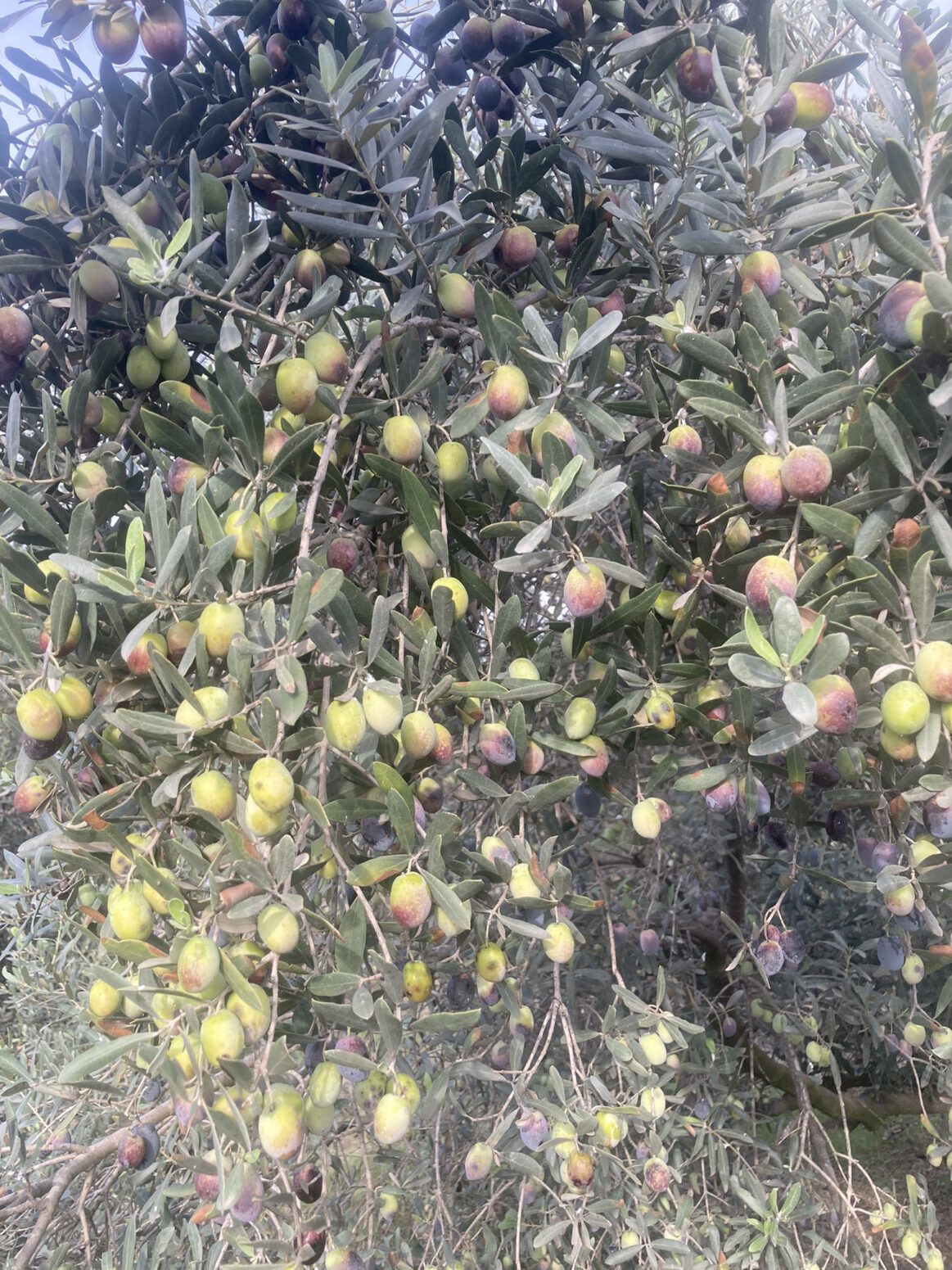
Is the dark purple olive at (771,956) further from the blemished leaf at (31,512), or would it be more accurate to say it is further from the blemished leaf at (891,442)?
the blemished leaf at (31,512)

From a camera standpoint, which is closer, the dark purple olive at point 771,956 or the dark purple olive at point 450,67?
the dark purple olive at point 450,67

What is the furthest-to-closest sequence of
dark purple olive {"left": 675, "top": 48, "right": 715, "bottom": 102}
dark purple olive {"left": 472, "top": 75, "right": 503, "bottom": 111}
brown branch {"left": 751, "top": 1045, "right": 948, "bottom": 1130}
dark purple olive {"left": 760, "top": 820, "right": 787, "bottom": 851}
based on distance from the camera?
brown branch {"left": 751, "top": 1045, "right": 948, "bottom": 1130} → dark purple olive {"left": 760, "top": 820, "right": 787, "bottom": 851} → dark purple olive {"left": 472, "top": 75, "right": 503, "bottom": 111} → dark purple olive {"left": 675, "top": 48, "right": 715, "bottom": 102}

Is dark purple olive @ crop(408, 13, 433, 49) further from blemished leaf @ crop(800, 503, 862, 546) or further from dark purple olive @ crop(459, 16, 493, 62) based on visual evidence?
blemished leaf @ crop(800, 503, 862, 546)

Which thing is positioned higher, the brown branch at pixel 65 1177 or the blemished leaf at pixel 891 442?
the blemished leaf at pixel 891 442

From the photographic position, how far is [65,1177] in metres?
1.62

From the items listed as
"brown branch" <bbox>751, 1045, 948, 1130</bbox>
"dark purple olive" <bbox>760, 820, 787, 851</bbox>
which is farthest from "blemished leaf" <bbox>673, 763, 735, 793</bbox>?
"brown branch" <bbox>751, 1045, 948, 1130</bbox>

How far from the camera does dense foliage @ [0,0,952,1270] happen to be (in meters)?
0.94

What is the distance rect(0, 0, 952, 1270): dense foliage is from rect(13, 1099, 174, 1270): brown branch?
0.05ft

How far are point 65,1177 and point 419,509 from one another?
155 cm

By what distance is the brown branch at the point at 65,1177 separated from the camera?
1488mm

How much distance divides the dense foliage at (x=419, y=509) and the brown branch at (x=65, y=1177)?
2 cm

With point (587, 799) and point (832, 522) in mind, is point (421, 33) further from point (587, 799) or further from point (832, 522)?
point (587, 799)

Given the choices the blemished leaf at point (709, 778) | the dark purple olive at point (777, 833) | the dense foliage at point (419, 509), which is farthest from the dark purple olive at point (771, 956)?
the blemished leaf at point (709, 778)

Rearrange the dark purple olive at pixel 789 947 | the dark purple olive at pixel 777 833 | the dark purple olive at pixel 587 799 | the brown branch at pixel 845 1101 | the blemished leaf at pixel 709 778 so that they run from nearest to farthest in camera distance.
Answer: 1. the blemished leaf at pixel 709 778
2. the dark purple olive at pixel 587 799
3. the dark purple olive at pixel 789 947
4. the dark purple olive at pixel 777 833
5. the brown branch at pixel 845 1101
